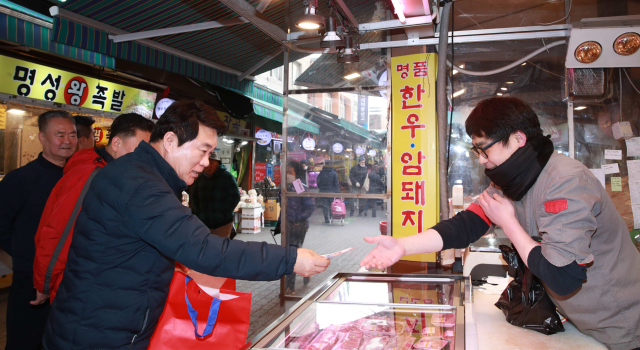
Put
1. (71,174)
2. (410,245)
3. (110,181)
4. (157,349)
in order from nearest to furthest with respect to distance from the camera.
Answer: (110,181) → (157,349) → (410,245) → (71,174)

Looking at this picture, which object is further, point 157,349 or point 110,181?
point 157,349

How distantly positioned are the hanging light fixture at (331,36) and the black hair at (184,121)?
2.55 meters

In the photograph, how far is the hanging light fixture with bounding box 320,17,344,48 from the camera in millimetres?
4164

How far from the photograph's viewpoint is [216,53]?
6.26 m

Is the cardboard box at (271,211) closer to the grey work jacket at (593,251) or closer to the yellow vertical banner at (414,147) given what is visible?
the yellow vertical banner at (414,147)

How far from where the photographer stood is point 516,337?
6.13 feet

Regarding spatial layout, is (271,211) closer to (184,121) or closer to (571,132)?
(571,132)

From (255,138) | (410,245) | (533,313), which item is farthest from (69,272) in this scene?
(255,138)

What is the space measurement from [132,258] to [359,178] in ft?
12.2

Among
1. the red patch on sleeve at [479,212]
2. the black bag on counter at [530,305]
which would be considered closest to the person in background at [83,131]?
the red patch on sleeve at [479,212]

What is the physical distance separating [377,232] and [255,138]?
26.7 ft

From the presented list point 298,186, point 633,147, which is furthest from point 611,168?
point 298,186

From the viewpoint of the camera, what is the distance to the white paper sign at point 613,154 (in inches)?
197

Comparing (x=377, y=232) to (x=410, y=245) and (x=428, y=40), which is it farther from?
(x=410, y=245)
